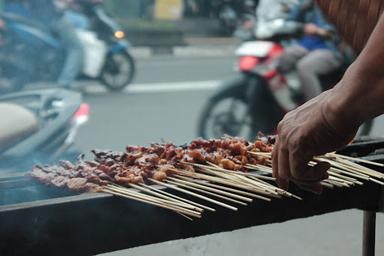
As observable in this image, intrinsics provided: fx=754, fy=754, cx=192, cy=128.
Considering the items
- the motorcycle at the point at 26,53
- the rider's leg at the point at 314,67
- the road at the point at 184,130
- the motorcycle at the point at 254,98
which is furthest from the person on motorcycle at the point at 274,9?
the motorcycle at the point at 26,53

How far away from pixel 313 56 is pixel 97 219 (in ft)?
16.2

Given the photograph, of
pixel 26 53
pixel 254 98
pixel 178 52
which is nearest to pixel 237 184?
pixel 254 98

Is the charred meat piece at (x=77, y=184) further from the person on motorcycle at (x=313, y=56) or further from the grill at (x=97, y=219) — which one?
the person on motorcycle at (x=313, y=56)

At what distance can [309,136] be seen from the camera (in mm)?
1548

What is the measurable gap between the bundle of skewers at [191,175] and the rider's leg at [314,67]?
13.3ft

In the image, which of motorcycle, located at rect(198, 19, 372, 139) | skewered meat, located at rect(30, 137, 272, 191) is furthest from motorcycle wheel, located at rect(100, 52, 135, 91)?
skewered meat, located at rect(30, 137, 272, 191)

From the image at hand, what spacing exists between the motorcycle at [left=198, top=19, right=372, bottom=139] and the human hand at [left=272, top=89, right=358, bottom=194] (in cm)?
479

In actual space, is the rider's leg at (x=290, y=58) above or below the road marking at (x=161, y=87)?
above

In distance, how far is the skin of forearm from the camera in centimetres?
143

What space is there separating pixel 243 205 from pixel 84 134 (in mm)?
6000

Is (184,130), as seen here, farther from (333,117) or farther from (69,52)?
(333,117)

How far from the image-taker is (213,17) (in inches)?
853

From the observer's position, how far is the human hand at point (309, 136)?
59.7 inches

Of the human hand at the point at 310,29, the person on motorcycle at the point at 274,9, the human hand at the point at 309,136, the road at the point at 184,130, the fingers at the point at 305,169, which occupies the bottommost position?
the road at the point at 184,130
